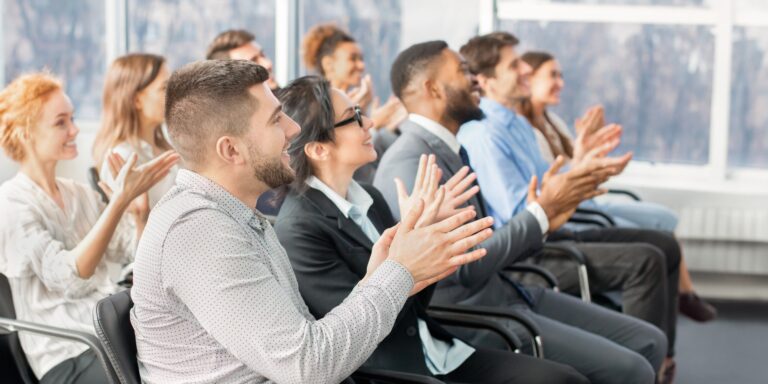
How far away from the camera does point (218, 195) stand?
177 centimetres

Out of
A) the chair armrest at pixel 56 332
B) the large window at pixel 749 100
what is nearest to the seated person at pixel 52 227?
the chair armrest at pixel 56 332

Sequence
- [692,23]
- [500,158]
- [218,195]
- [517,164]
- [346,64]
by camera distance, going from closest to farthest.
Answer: [218,195]
[500,158]
[517,164]
[346,64]
[692,23]

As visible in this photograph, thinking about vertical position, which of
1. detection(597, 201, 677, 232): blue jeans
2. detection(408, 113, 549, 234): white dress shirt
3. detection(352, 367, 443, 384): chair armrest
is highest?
detection(408, 113, 549, 234): white dress shirt

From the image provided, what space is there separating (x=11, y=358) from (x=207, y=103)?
1.13 m

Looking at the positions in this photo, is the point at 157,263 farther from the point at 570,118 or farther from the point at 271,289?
the point at 570,118

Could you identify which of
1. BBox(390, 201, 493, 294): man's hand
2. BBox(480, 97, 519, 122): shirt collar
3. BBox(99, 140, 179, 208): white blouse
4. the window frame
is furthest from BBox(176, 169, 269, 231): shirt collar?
the window frame

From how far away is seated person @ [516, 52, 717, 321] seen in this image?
481 centimetres

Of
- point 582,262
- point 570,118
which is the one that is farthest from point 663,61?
point 582,262

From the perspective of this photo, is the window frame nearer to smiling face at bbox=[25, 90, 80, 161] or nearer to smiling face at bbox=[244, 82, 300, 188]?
smiling face at bbox=[25, 90, 80, 161]

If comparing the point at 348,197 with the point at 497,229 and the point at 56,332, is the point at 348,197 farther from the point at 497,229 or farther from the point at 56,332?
Answer: the point at 56,332

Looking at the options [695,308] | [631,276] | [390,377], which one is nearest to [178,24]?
[695,308]

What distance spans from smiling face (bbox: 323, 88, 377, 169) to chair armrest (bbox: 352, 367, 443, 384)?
539 mm

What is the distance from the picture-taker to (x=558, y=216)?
3.18 meters

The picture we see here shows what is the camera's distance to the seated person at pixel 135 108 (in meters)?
3.60
